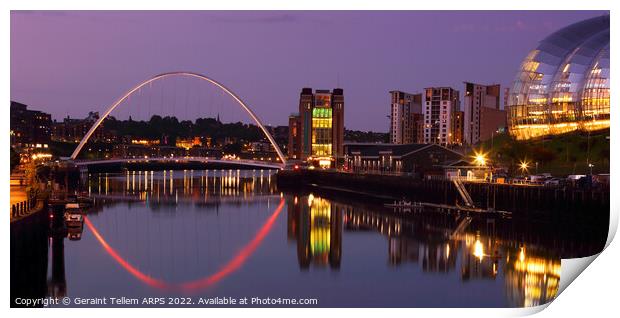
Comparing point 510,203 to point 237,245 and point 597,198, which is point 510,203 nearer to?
point 597,198

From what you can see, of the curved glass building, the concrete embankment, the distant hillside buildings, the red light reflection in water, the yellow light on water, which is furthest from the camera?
the distant hillside buildings

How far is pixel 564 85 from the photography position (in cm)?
3394

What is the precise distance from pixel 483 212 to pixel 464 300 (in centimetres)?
1172

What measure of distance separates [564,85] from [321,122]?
108 feet

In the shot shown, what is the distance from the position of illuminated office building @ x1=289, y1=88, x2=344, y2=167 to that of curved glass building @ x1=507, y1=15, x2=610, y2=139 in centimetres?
2715

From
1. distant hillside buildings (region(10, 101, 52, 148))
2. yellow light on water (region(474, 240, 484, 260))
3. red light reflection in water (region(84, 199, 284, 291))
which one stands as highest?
distant hillside buildings (region(10, 101, 52, 148))

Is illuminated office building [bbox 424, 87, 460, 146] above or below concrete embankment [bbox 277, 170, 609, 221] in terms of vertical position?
above

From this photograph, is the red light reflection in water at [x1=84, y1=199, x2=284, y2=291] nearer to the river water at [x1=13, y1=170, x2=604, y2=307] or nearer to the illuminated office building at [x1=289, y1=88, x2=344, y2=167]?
the river water at [x1=13, y1=170, x2=604, y2=307]

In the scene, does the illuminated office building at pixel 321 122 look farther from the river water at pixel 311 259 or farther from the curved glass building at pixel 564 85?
the river water at pixel 311 259

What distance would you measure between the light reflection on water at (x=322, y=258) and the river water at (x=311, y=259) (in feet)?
0.11

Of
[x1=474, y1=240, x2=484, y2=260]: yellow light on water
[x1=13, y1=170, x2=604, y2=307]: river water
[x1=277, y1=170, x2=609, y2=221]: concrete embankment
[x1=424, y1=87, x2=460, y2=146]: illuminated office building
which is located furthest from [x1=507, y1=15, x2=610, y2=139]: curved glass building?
[x1=424, y1=87, x2=460, y2=146]: illuminated office building

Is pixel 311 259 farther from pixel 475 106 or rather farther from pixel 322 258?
pixel 475 106

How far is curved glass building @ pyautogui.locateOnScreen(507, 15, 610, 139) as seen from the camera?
3159 centimetres

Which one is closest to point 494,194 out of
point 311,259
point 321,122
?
point 311,259
